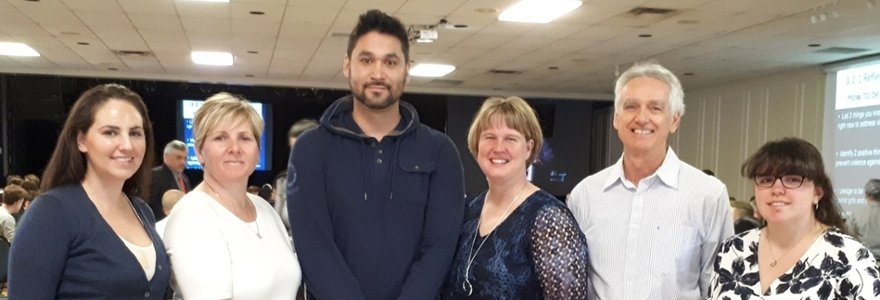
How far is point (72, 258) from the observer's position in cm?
188

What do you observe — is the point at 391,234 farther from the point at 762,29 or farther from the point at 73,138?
the point at 762,29

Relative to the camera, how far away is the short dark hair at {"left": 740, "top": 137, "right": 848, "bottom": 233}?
2150 millimetres

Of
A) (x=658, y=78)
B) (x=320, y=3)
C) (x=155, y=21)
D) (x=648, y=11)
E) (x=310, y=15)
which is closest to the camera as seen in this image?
(x=658, y=78)

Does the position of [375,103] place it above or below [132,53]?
below

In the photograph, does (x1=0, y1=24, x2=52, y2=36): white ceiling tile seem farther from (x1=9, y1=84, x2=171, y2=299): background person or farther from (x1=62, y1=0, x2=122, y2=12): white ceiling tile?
(x1=9, y1=84, x2=171, y2=299): background person

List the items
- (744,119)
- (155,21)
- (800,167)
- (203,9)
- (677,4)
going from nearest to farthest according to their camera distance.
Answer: (800,167) → (677,4) → (203,9) → (155,21) → (744,119)

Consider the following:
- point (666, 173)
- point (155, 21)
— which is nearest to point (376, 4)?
point (155, 21)

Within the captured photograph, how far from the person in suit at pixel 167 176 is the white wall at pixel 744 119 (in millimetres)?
7762

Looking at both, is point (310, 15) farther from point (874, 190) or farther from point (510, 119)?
point (874, 190)

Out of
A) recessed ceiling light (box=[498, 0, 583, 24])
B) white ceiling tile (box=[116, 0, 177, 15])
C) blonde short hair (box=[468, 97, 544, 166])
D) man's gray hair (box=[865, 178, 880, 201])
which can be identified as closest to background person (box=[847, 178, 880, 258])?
man's gray hair (box=[865, 178, 880, 201])

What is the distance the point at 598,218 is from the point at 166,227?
133 centimetres

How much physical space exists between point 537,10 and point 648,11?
1.05 meters

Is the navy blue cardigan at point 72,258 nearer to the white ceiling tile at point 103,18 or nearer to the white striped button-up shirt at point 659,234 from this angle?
the white striped button-up shirt at point 659,234

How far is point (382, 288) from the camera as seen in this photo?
2.12m
